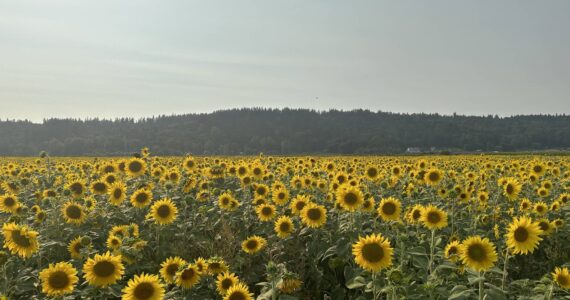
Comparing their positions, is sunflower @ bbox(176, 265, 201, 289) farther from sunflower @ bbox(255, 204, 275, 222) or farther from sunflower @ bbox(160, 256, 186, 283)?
sunflower @ bbox(255, 204, 275, 222)

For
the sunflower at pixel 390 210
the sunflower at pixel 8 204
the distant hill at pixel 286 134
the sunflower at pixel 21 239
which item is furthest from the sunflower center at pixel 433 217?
the distant hill at pixel 286 134

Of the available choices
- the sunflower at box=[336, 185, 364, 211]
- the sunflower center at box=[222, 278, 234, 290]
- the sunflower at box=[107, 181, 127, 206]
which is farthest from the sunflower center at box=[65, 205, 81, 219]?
the sunflower at box=[336, 185, 364, 211]

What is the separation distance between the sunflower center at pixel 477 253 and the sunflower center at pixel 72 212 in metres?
5.93

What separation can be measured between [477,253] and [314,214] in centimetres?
293

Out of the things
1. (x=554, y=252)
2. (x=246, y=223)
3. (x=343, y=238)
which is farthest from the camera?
(x=246, y=223)

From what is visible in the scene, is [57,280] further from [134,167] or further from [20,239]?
[134,167]

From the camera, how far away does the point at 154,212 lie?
7.01m

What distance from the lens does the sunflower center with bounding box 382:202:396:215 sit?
6.45 meters

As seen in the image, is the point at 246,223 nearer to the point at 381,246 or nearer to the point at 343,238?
the point at 343,238

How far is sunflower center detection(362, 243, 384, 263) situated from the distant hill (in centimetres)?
8967

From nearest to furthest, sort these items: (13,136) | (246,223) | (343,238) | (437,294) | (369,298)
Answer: (437,294) → (369,298) → (343,238) → (246,223) → (13,136)

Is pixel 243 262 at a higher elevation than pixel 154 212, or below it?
below

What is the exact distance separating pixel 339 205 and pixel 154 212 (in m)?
2.91

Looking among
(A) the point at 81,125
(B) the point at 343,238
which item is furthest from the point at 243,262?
(A) the point at 81,125
